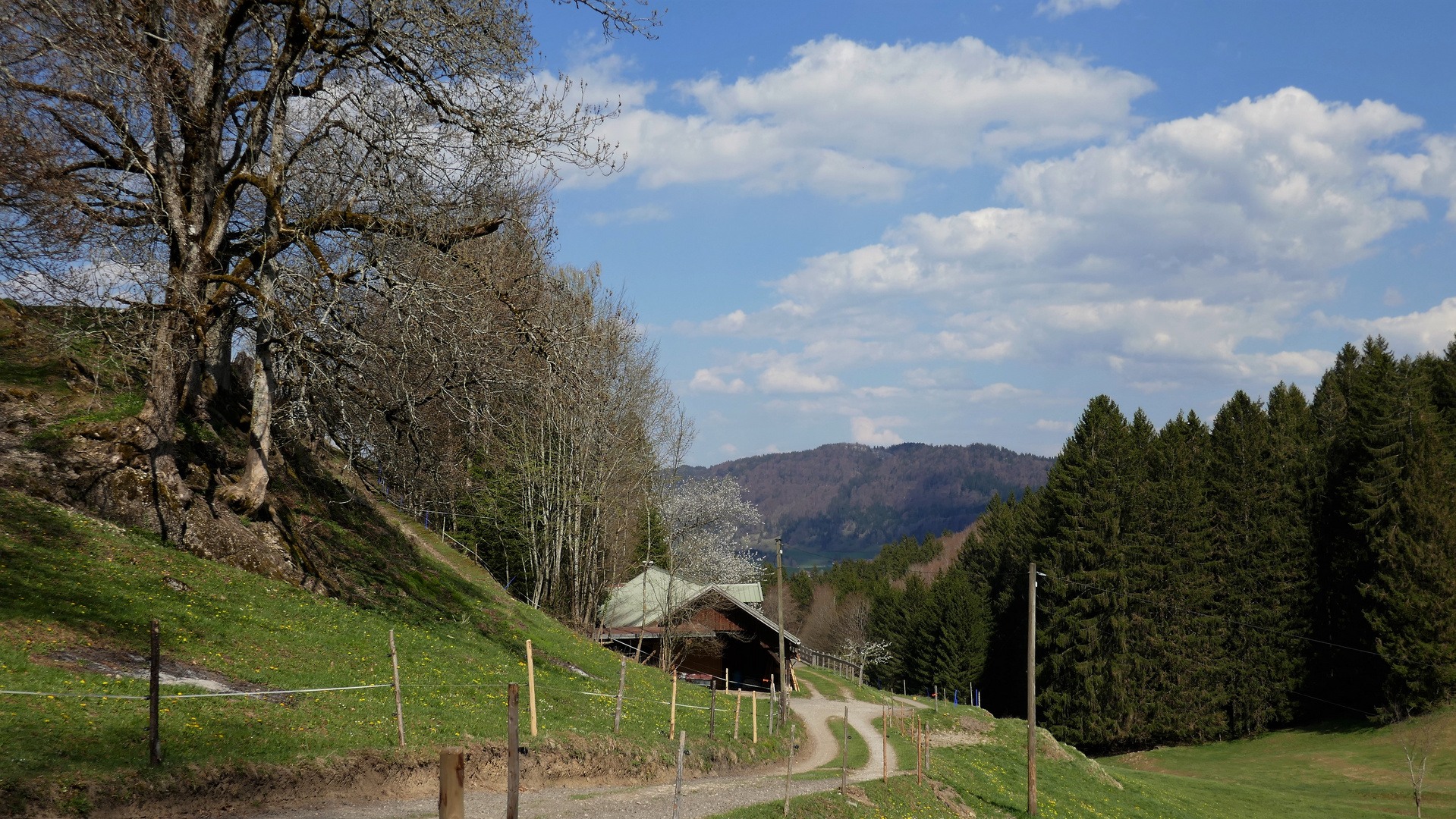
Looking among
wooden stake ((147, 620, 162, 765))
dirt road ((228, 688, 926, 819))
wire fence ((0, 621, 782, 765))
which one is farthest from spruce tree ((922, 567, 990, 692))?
wooden stake ((147, 620, 162, 765))

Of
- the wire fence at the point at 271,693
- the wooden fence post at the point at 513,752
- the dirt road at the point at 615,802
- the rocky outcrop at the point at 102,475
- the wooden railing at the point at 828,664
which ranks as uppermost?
the rocky outcrop at the point at 102,475

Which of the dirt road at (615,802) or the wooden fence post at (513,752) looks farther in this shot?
the dirt road at (615,802)

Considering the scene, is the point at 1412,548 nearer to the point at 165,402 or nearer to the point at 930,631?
the point at 930,631

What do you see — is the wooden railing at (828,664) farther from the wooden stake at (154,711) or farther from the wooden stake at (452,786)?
the wooden stake at (452,786)

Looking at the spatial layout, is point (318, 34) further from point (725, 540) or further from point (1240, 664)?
point (1240, 664)

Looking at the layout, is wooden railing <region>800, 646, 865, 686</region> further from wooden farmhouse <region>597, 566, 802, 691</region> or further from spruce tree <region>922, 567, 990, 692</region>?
wooden farmhouse <region>597, 566, 802, 691</region>

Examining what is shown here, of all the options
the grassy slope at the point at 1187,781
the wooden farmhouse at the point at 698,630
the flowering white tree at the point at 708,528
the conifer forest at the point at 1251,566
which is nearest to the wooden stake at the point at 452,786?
the grassy slope at the point at 1187,781

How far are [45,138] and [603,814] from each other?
48.9 feet

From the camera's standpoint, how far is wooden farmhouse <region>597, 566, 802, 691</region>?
43875 millimetres

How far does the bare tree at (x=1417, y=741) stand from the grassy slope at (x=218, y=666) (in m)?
33.2

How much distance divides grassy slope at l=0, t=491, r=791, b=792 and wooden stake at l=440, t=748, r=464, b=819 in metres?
8.25

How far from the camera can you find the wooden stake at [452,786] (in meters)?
3.36

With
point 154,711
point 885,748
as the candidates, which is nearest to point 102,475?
point 154,711

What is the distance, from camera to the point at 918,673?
78125mm
